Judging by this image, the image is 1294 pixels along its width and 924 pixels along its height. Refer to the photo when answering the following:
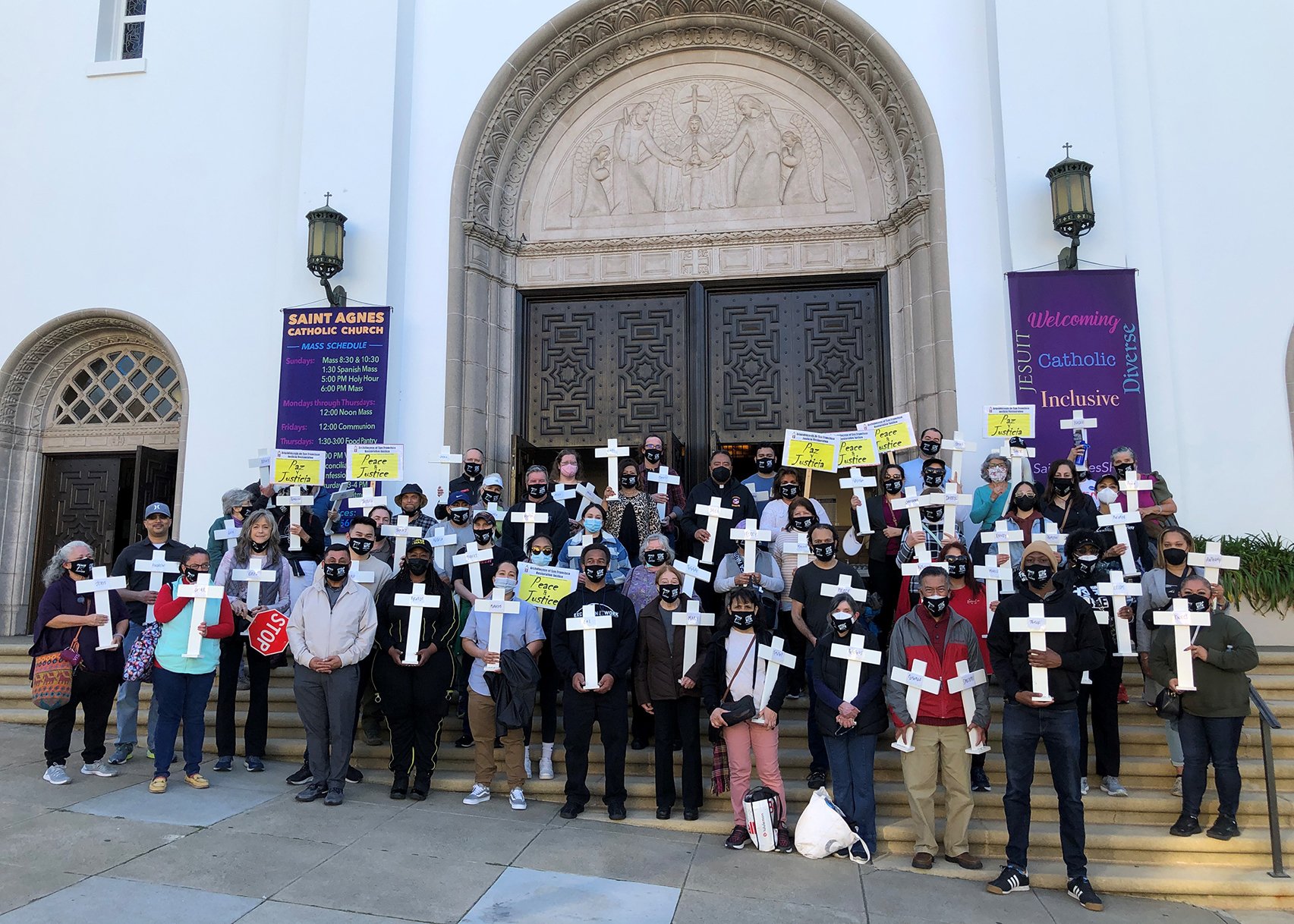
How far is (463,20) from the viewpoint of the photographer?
36.9 feet

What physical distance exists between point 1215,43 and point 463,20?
344 inches

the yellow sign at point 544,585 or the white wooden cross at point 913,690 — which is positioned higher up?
the yellow sign at point 544,585

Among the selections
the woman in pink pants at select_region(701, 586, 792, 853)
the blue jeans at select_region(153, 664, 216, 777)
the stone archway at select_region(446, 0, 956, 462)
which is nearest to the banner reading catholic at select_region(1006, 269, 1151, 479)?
the stone archway at select_region(446, 0, 956, 462)

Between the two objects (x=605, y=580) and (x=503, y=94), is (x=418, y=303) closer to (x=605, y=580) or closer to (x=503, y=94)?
(x=503, y=94)

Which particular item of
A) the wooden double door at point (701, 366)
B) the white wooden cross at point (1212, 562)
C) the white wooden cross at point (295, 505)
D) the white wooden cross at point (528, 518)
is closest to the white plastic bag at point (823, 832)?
the white wooden cross at point (1212, 562)

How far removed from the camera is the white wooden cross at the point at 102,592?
22.9 ft

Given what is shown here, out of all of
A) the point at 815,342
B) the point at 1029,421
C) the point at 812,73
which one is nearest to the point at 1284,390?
the point at 1029,421

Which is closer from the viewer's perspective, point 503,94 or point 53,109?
point 503,94

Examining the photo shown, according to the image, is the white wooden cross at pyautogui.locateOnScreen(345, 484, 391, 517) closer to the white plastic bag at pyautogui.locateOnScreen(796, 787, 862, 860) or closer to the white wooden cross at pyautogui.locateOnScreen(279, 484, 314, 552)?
the white wooden cross at pyautogui.locateOnScreen(279, 484, 314, 552)

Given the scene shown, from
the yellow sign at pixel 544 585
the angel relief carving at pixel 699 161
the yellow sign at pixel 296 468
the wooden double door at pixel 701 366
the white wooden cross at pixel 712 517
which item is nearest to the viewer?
the yellow sign at pixel 544 585

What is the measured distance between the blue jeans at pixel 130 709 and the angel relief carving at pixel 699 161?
6797mm

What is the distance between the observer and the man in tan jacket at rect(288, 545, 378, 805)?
673 centimetres

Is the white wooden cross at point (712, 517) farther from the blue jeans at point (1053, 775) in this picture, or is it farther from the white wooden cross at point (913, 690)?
the blue jeans at point (1053, 775)

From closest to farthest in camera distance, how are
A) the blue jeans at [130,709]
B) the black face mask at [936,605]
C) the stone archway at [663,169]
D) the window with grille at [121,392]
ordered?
1. the black face mask at [936,605]
2. the blue jeans at [130,709]
3. the stone archway at [663,169]
4. the window with grille at [121,392]
